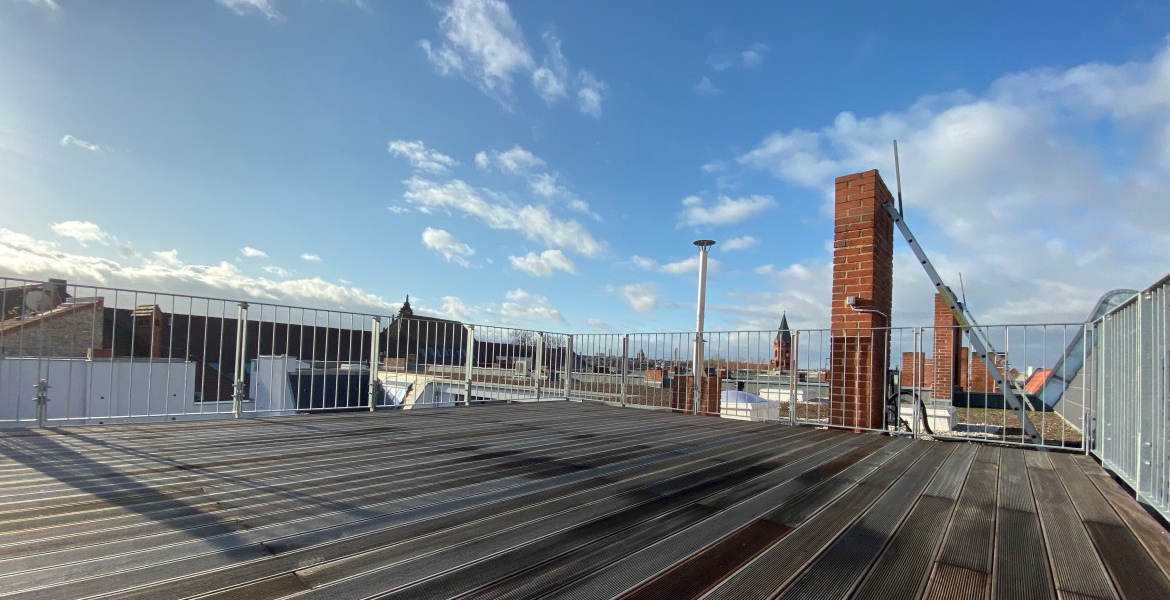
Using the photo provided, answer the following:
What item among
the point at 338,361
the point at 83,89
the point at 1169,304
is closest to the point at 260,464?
the point at 338,361

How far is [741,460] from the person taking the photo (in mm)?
3143

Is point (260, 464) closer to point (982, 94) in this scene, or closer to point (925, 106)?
point (925, 106)

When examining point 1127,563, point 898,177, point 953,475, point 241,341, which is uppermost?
point 898,177

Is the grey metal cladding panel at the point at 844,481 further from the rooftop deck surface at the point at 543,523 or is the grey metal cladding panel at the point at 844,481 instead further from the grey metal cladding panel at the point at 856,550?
the grey metal cladding panel at the point at 856,550

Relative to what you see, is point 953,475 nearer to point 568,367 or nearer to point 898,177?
point 898,177

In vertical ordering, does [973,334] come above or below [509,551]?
above

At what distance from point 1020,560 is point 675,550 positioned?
3.77ft

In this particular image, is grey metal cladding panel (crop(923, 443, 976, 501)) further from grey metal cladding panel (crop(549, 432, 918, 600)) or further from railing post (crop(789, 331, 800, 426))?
railing post (crop(789, 331, 800, 426))

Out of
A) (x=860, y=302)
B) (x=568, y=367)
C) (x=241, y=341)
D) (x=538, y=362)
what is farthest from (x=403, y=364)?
(x=860, y=302)

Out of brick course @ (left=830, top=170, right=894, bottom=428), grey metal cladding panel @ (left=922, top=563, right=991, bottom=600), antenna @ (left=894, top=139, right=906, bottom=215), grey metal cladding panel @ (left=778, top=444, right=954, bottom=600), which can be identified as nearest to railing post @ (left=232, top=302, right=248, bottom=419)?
grey metal cladding panel @ (left=778, top=444, right=954, bottom=600)

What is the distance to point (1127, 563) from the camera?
1.62 meters

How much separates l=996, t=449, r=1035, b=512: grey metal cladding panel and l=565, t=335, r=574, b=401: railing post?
18.0 ft

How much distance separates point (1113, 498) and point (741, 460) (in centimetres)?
183

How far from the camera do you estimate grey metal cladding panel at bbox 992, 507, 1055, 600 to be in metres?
1.38
